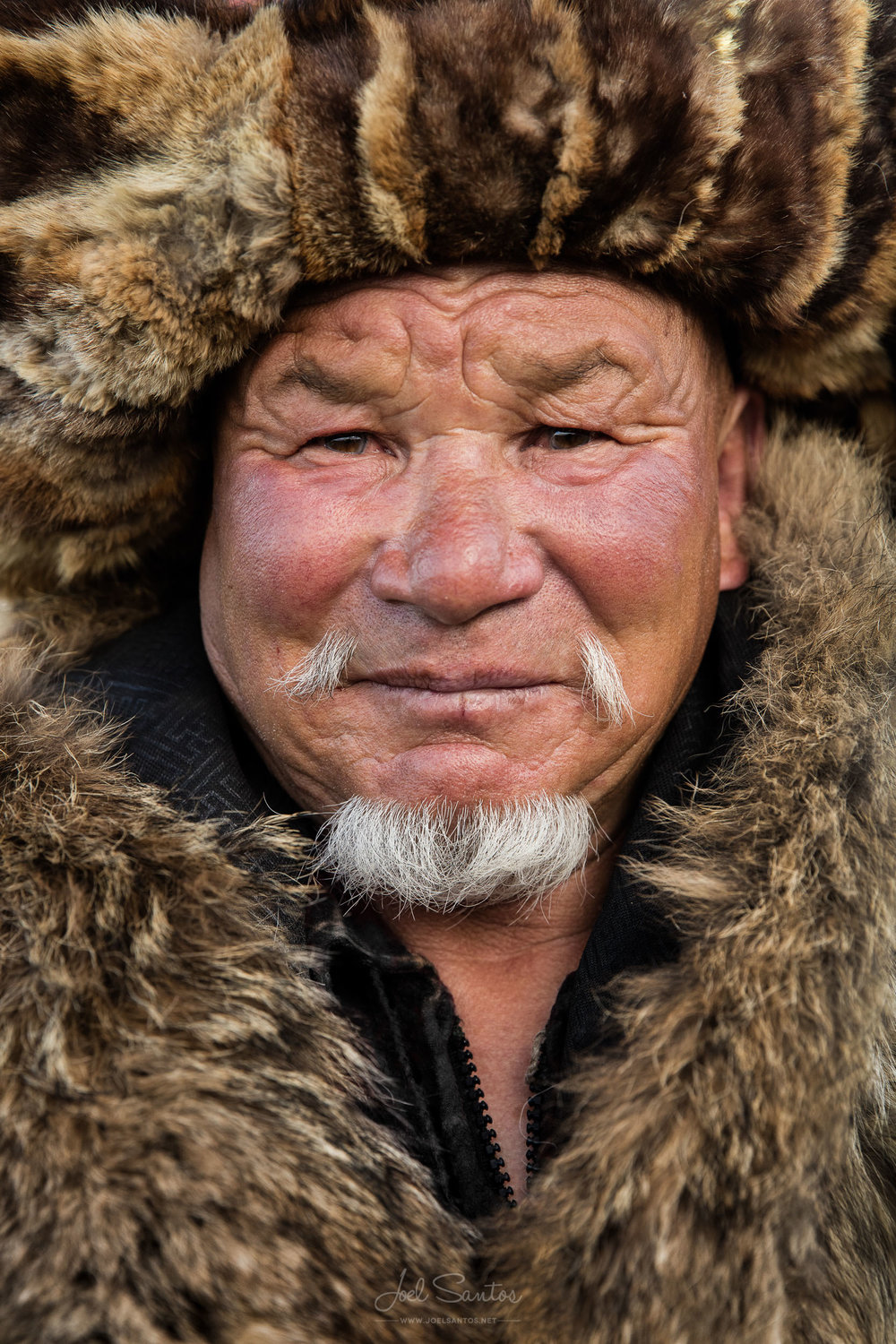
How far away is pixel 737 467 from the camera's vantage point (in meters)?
2.14

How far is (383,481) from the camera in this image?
173 cm

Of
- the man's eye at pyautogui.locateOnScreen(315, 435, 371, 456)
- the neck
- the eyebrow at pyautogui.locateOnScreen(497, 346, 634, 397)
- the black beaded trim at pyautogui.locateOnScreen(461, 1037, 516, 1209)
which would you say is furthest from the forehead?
the black beaded trim at pyautogui.locateOnScreen(461, 1037, 516, 1209)

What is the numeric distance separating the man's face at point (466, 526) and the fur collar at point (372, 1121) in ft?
0.81

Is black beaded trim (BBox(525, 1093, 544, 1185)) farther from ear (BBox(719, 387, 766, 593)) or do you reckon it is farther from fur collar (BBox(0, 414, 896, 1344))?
ear (BBox(719, 387, 766, 593))

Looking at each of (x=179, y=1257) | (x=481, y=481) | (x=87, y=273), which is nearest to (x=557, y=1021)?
(x=179, y=1257)

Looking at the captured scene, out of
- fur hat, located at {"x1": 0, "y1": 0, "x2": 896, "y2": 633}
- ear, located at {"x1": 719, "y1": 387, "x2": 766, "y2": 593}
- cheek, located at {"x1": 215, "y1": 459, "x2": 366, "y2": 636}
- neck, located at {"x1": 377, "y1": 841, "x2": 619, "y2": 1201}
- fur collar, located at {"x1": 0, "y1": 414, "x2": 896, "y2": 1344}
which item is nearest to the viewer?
fur collar, located at {"x1": 0, "y1": 414, "x2": 896, "y2": 1344}

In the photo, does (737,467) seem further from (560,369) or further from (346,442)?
(346,442)

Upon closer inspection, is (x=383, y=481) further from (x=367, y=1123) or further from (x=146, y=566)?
(x=367, y=1123)

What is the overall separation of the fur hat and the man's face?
0.10m

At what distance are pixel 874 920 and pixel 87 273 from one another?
142 cm

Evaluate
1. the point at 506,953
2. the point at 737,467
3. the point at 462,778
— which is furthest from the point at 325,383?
the point at 506,953

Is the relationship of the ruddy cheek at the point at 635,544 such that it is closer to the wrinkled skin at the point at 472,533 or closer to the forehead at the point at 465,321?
the wrinkled skin at the point at 472,533

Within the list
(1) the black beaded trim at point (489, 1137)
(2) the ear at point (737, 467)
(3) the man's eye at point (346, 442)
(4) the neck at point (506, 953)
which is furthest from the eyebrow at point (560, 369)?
(1) the black beaded trim at point (489, 1137)

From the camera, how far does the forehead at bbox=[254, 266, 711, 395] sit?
167cm
